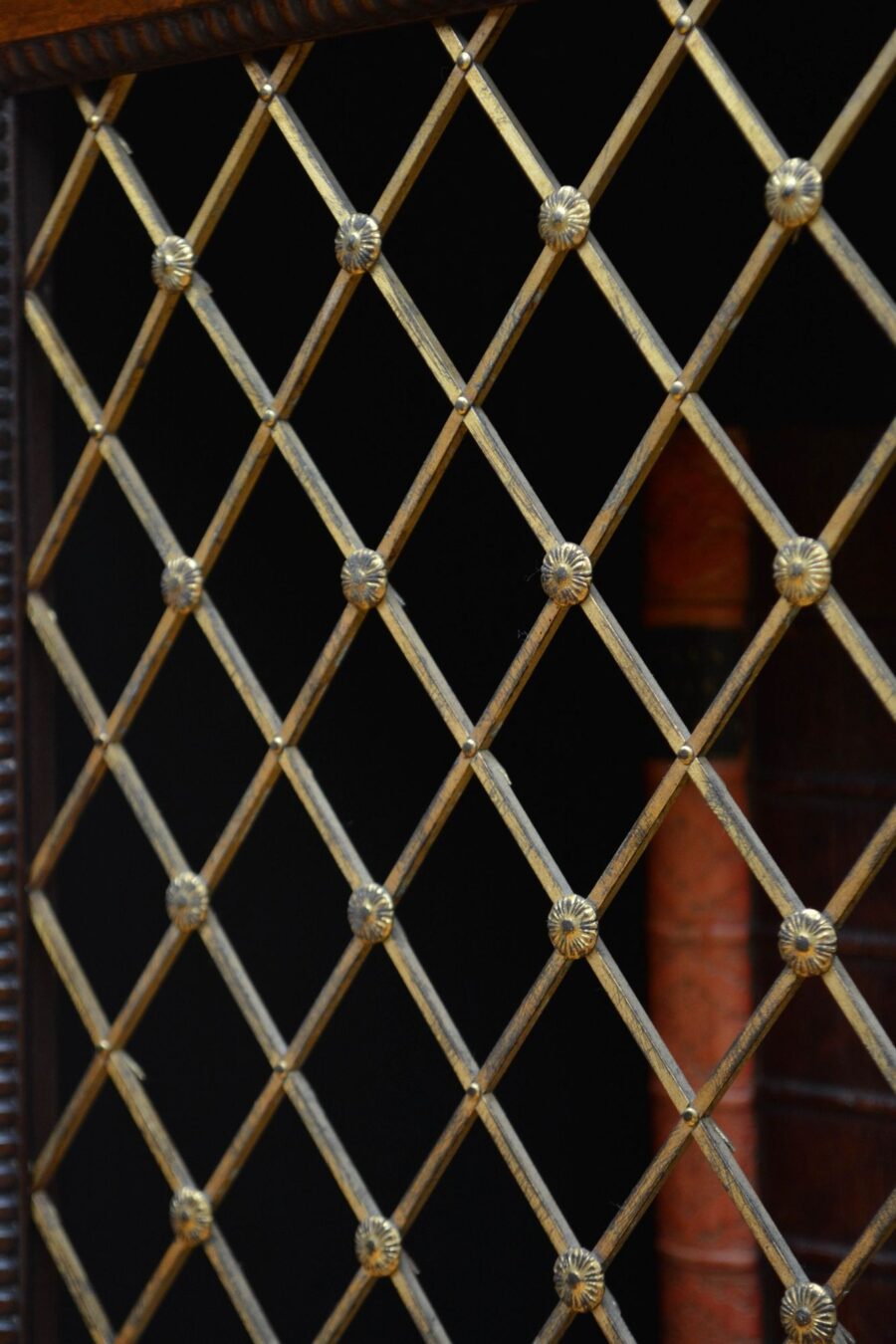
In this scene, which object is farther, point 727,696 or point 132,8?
point 132,8

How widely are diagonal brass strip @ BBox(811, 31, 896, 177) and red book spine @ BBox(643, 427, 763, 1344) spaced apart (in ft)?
2.05

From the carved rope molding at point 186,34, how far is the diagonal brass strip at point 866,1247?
0.70 m

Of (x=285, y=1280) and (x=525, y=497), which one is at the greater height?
(x=525, y=497)

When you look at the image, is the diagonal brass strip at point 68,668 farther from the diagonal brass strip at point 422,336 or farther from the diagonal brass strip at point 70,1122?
the diagonal brass strip at point 422,336

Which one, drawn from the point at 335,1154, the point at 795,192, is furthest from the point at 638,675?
the point at 335,1154

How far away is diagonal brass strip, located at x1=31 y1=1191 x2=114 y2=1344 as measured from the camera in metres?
1.13

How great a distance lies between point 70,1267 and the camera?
3.72 ft

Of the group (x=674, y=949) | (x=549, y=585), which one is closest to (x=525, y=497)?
(x=549, y=585)

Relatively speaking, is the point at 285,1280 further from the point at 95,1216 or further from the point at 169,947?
the point at 169,947

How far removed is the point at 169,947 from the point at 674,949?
1.80 ft

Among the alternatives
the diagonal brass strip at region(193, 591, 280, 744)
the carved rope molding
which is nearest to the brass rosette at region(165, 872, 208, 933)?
the diagonal brass strip at region(193, 591, 280, 744)

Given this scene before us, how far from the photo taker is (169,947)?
3.67 feet

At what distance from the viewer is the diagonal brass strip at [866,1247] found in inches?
33.1

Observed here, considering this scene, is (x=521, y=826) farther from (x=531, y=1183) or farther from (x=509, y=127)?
(x=509, y=127)
